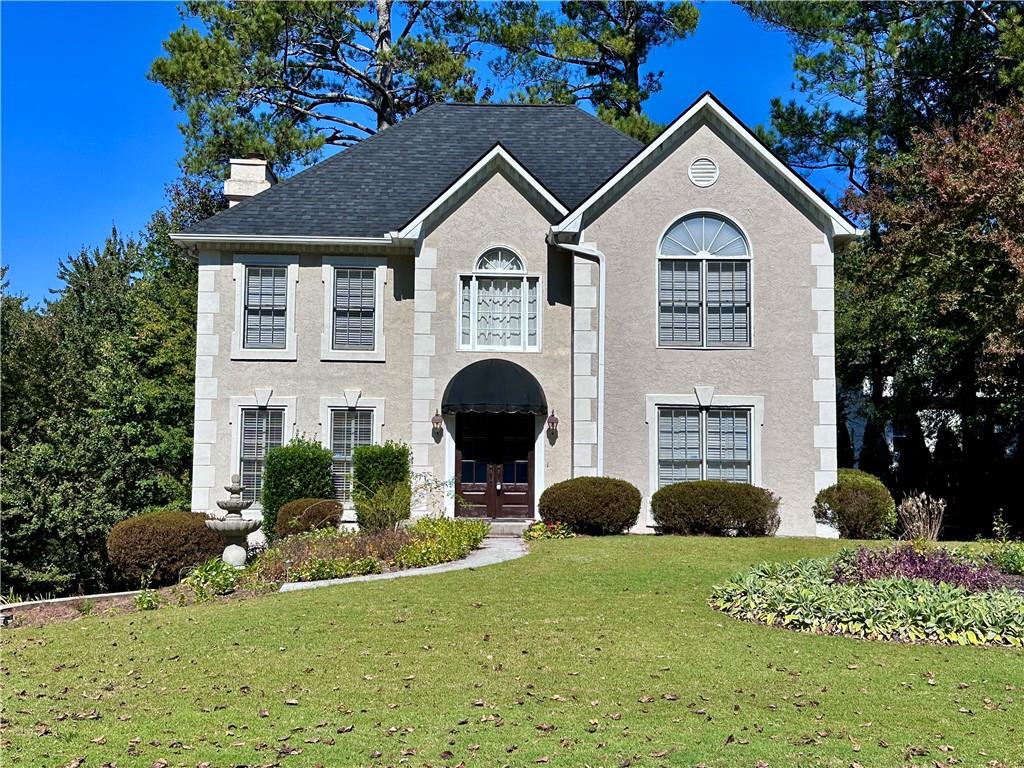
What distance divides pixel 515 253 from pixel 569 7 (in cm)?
2157

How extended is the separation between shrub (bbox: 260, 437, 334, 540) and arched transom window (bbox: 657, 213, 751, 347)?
7.62m

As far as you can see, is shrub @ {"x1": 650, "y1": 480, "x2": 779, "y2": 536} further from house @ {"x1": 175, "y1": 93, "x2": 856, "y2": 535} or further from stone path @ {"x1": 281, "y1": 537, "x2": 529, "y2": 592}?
stone path @ {"x1": 281, "y1": 537, "x2": 529, "y2": 592}

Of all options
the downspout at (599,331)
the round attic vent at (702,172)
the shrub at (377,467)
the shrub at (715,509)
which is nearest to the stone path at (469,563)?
the shrub at (377,467)

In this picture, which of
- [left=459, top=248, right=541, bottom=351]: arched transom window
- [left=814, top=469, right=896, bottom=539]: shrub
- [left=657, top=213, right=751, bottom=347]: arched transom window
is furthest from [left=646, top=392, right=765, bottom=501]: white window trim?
[left=459, top=248, right=541, bottom=351]: arched transom window

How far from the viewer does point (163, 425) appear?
2812cm

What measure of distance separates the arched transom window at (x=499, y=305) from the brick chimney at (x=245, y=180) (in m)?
6.50

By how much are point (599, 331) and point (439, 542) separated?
627 cm

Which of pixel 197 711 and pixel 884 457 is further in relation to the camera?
pixel 884 457

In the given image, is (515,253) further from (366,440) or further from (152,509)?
(152,509)

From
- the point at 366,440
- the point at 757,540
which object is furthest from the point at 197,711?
the point at 366,440

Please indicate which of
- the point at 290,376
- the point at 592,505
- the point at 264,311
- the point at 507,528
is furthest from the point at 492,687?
the point at 264,311

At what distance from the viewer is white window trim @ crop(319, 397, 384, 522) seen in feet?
67.9

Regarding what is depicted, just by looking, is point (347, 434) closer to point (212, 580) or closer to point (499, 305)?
point (499, 305)

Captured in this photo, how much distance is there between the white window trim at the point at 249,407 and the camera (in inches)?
811
